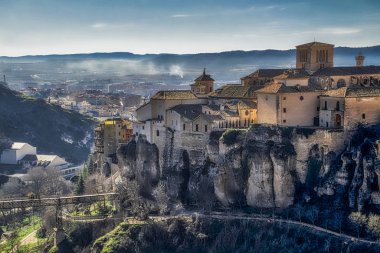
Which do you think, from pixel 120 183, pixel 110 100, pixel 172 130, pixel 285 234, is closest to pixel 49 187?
pixel 120 183

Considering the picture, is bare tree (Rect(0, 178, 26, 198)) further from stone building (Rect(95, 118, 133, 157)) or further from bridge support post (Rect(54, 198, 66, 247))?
bridge support post (Rect(54, 198, 66, 247))

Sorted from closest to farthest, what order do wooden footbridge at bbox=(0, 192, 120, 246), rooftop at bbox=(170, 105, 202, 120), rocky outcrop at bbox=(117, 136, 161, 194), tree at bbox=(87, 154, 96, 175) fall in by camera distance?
rooftop at bbox=(170, 105, 202, 120) < wooden footbridge at bbox=(0, 192, 120, 246) < rocky outcrop at bbox=(117, 136, 161, 194) < tree at bbox=(87, 154, 96, 175)

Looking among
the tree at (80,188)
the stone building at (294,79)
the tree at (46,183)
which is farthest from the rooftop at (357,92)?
the tree at (46,183)

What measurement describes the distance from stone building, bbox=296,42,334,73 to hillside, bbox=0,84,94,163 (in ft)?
140

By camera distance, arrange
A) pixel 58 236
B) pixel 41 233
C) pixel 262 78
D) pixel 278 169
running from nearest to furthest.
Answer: pixel 278 169 → pixel 58 236 → pixel 41 233 → pixel 262 78

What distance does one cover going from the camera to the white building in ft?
310

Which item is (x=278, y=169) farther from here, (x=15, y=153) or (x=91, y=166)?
(x=15, y=153)

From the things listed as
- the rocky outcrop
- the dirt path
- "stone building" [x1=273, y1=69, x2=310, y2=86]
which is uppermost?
"stone building" [x1=273, y1=69, x2=310, y2=86]

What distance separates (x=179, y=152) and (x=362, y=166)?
1630 centimetres

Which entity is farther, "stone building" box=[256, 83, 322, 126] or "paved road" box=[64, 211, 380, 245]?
"stone building" box=[256, 83, 322, 126]

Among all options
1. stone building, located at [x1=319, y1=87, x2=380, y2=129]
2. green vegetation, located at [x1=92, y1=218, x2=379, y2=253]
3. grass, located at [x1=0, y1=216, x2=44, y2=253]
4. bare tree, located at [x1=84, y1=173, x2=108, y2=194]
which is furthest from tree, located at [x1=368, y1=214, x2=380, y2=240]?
grass, located at [x1=0, y1=216, x2=44, y2=253]

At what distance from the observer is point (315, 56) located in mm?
67688

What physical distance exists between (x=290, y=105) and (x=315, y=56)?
11.8 m

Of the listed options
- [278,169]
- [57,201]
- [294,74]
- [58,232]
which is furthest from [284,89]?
[58,232]
